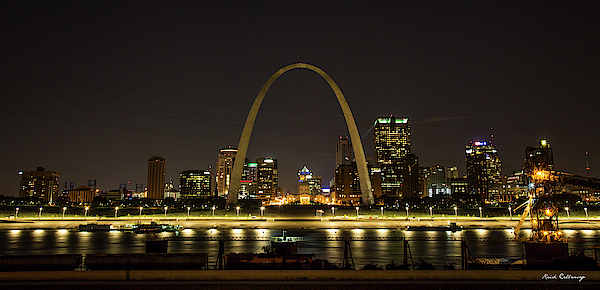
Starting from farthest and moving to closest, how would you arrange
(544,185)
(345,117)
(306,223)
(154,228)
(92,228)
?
(345,117) → (306,223) → (92,228) → (154,228) → (544,185)

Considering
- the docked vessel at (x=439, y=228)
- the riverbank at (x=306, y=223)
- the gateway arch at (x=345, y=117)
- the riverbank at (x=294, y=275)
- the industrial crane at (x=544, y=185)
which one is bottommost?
the docked vessel at (x=439, y=228)

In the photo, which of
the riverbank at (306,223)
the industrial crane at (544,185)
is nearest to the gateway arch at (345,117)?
the riverbank at (306,223)

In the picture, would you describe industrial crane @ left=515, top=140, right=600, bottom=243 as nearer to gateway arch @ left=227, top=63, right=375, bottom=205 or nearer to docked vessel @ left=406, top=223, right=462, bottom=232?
docked vessel @ left=406, top=223, right=462, bottom=232

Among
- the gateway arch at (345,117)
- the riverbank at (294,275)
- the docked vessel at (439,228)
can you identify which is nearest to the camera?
the riverbank at (294,275)

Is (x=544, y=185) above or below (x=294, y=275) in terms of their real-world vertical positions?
above

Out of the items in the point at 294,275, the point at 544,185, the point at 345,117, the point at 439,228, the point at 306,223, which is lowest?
the point at 439,228

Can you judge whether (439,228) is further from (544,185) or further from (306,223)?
(544,185)

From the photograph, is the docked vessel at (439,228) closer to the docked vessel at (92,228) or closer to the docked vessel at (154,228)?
the docked vessel at (154,228)

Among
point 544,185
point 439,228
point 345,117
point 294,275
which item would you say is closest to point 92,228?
point 439,228

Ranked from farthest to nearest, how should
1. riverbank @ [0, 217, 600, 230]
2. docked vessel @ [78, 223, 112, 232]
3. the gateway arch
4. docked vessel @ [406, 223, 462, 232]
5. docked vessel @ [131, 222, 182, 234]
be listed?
the gateway arch → riverbank @ [0, 217, 600, 230] → docked vessel @ [406, 223, 462, 232] → docked vessel @ [78, 223, 112, 232] → docked vessel @ [131, 222, 182, 234]

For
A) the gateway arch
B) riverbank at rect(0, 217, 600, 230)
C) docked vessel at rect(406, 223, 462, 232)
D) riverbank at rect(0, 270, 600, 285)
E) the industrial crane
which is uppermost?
the gateway arch

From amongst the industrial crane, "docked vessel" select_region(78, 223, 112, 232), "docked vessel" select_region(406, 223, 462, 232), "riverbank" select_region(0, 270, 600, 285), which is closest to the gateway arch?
"docked vessel" select_region(406, 223, 462, 232)

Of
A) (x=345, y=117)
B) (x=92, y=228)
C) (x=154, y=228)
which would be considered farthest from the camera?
(x=345, y=117)

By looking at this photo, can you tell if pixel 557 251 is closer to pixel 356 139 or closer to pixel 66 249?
pixel 66 249
